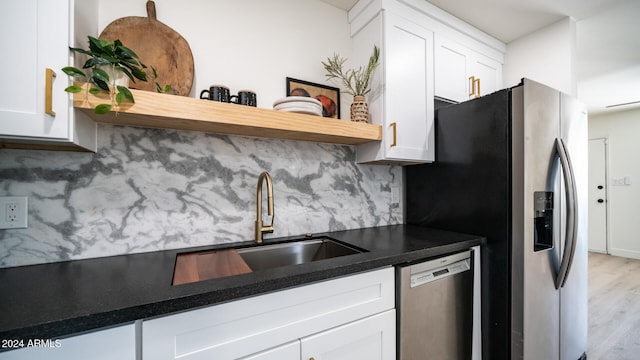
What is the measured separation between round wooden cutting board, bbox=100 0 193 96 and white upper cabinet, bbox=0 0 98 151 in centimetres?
29

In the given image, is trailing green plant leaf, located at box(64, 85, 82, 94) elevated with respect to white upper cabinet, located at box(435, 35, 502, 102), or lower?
lower

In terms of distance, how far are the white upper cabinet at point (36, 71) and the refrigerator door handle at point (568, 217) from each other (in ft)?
7.45

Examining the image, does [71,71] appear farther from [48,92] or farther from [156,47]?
[156,47]

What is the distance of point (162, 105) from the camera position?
97cm

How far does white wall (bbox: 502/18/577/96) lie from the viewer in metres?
1.82

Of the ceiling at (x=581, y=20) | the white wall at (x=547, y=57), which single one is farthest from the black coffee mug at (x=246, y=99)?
the white wall at (x=547, y=57)

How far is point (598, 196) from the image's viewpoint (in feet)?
14.5

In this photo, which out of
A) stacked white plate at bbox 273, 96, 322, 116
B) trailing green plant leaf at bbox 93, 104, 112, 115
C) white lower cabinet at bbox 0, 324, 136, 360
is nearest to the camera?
white lower cabinet at bbox 0, 324, 136, 360

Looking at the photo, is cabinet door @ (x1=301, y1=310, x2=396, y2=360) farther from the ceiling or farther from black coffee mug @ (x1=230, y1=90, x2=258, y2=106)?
the ceiling

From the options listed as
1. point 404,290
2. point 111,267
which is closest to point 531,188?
point 404,290

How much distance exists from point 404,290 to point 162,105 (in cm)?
125

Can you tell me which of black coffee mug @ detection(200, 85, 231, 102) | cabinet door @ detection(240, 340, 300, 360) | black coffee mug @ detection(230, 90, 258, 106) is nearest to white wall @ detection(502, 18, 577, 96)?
black coffee mug @ detection(230, 90, 258, 106)

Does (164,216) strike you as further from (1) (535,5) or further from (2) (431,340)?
(1) (535,5)

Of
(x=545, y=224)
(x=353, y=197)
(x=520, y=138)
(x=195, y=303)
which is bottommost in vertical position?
(x=195, y=303)
